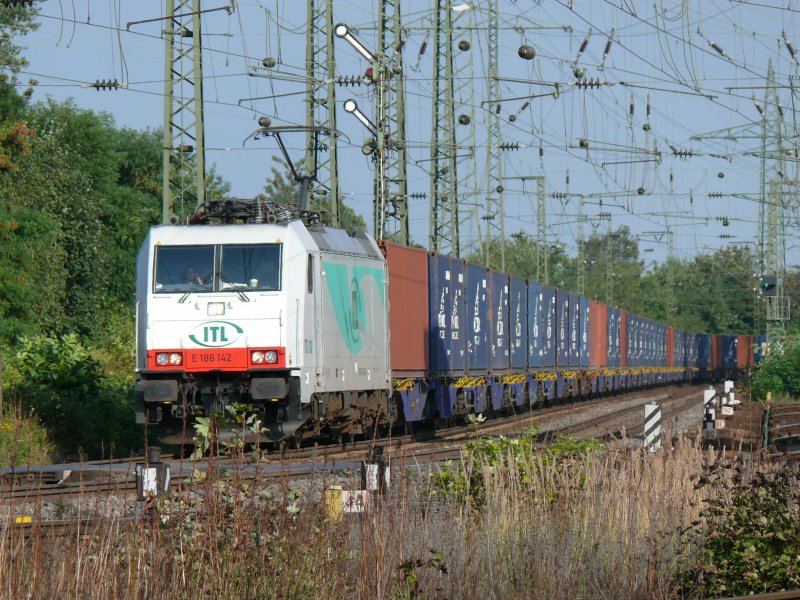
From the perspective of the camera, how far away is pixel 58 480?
1398 centimetres

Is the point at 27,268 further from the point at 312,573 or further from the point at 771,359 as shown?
the point at 312,573

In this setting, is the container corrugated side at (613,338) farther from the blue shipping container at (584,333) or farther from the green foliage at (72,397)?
the green foliage at (72,397)

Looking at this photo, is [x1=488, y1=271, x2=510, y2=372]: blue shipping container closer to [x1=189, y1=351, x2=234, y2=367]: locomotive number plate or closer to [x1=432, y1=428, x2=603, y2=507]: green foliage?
[x1=189, y1=351, x2=234, y2=367]: locomotive number plate

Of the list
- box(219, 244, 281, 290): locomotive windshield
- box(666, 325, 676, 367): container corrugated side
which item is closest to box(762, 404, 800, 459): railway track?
box(219, 244, 281, 290): locomotive windshield

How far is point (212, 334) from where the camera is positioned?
17.0 m

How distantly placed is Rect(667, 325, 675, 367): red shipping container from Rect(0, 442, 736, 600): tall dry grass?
5470cm

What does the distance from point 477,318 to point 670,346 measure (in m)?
38.0

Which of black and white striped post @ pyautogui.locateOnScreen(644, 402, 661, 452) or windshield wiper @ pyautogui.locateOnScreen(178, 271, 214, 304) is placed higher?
windshield wiper @ pyautogui.locateOnScreen(178, 271, 214, 304)

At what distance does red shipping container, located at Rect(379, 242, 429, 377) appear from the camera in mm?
21688

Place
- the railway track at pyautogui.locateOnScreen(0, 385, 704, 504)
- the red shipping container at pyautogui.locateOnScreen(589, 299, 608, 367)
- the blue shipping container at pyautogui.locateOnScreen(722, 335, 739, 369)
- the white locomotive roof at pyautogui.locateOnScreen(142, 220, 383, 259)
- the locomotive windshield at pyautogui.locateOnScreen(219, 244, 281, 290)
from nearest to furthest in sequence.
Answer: the railway track at pyautogui.locateOnScreen(0, 385, 704, 504), the locomotive windshield at pyautogui.locateOnScreen(219, 244, 281, 290), the white locomotive roof at pyautogui.locateOnScreen(142, 220, 383, 259), the red shipping container at pyautogui.locateOnScreen(589, 299, 608, 367), the blue shipping container at pyautogui.locateOnScreen(722, 335, 739, 369)

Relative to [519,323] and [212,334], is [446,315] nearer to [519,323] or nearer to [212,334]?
[519,323]

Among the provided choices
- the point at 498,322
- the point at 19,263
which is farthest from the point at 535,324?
the point at 19,263

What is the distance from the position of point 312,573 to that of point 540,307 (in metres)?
28.3

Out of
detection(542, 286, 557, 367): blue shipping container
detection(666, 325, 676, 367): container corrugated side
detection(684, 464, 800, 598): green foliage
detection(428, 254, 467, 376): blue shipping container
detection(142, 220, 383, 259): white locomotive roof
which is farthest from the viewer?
detection(666, 325, 676, 367): container corrugated side
